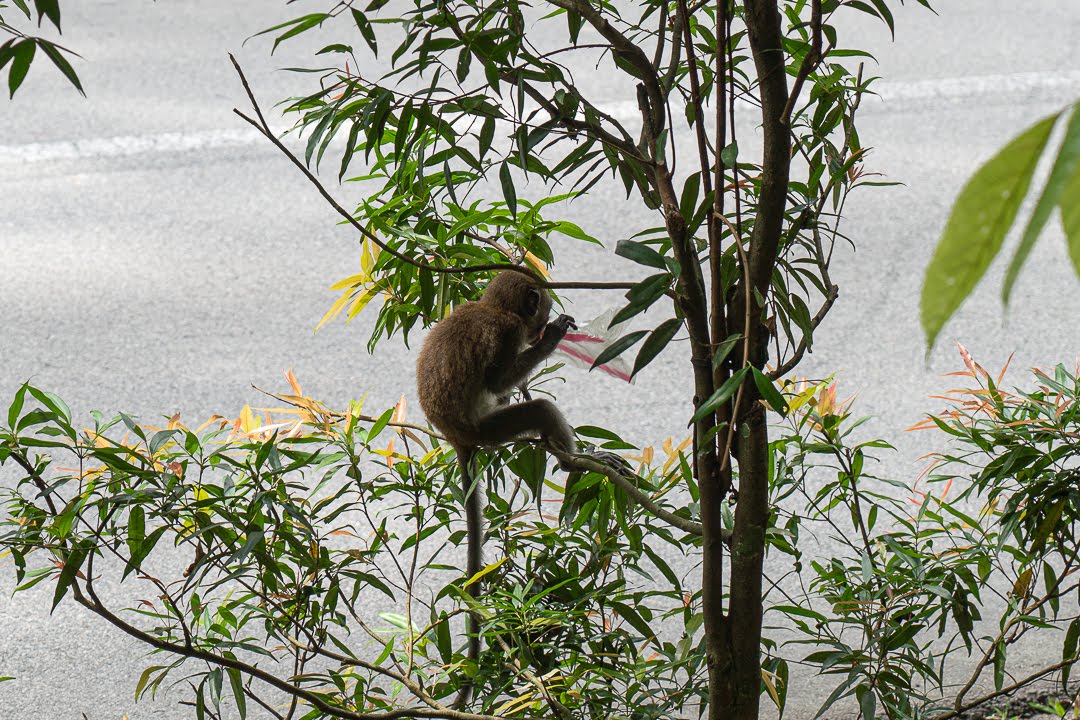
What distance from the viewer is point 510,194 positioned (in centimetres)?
159

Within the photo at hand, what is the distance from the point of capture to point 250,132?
655cm

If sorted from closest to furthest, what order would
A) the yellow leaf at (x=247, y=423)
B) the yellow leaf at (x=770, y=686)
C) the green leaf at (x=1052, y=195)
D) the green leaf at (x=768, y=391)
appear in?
the green leaf at (x=1052, y=195), the green leaf at (x=768, y=391), the yellow leaf at (x=770, y=686), the yellow leaf at (x=247, y=423)

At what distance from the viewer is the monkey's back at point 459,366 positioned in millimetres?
2094

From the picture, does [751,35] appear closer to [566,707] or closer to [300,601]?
[566,707]

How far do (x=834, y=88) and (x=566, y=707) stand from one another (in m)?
0.99

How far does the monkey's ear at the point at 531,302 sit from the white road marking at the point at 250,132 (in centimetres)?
421

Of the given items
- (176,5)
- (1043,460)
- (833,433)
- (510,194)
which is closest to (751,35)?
(510,194)

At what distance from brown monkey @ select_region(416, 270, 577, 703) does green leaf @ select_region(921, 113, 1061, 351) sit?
1658 millimetres

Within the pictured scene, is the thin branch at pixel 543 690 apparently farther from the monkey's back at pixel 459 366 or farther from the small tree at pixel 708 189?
the monkey's back at pixel 459 366

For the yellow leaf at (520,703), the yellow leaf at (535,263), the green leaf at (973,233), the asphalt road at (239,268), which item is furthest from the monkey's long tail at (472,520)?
the green leaf at (973,233)

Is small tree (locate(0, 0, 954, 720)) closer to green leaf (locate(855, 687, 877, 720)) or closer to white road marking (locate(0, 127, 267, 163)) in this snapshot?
green leaf (locate(855, 687, 877, 720))

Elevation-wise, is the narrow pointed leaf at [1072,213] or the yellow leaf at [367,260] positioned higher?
the yellow leaf at [367,260]

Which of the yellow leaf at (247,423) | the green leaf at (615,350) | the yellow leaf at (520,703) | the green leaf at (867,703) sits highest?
the yellow leaf at (247,423)

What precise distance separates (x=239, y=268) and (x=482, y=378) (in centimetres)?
323
